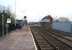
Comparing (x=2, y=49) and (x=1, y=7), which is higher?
(x=1, y=7)

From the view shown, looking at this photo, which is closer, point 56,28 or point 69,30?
point 69,30

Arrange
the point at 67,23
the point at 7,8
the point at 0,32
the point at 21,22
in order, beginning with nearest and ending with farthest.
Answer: the point at 0,32
the point at 67,23
the point at 7,8
the point at 21,22

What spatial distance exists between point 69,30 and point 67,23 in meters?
1.88

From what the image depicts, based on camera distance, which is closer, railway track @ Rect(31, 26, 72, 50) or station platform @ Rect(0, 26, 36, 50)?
railway track @ Rect(31, 26, 72, 50)

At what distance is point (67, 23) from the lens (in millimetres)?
32531

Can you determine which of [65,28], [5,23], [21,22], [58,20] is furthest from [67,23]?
[21,22]

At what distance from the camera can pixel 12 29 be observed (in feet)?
127

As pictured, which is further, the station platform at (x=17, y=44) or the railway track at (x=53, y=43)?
the station platform at (x=17, y=44)

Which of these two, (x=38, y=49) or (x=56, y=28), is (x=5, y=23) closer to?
(x=56, y=28)

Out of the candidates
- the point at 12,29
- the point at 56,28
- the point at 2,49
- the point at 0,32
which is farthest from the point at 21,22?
the point at 2,49

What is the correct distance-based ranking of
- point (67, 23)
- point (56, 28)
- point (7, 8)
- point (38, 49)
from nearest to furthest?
point (38, 49)
point (67, 23)
point (7, 8)
point (56, 28)

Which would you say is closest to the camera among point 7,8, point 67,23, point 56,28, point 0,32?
point 0,32

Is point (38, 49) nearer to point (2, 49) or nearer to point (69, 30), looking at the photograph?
point (2, 49)

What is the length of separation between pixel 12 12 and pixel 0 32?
11753 mm
